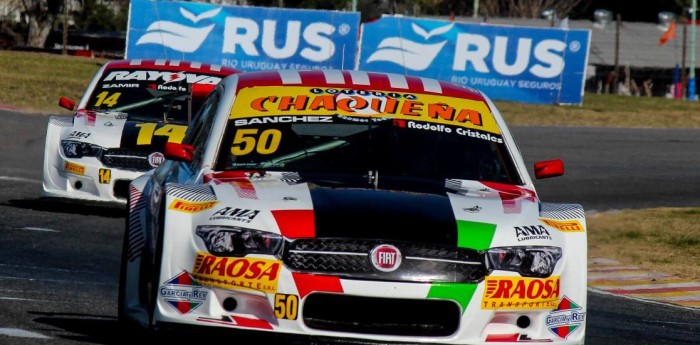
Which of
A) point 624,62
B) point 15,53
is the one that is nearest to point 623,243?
point 15,53

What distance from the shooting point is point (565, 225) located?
609 cm

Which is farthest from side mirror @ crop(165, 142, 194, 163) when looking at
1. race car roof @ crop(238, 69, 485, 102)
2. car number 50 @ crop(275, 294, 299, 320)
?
car number 50 @ crop(275, 294, 299, 320)

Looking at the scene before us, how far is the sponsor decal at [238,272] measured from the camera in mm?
5625

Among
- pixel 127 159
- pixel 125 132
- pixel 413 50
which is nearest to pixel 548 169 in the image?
pixel 127 159

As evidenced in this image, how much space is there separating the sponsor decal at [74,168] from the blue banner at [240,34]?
1709cm

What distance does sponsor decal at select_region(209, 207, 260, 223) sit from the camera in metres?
5.75

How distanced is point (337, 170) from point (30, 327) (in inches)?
68.1

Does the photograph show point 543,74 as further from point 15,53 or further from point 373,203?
point 373,203

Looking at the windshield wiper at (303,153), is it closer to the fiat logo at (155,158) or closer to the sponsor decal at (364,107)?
the sponsor decal at (364,107)

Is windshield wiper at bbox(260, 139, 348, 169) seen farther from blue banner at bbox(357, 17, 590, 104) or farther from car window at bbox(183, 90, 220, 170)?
blue banner at bbox(357, 17, 590, 104)

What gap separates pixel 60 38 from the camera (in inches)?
2413

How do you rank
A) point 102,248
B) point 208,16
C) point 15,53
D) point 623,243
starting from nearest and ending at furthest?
point 102,248 → point 623,243 → point 208,16 → point 15,53

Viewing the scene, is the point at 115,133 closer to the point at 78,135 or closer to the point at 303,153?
the point at 78,135

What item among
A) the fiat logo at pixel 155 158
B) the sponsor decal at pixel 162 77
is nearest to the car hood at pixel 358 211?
the fiat logo at pixel 155 158
